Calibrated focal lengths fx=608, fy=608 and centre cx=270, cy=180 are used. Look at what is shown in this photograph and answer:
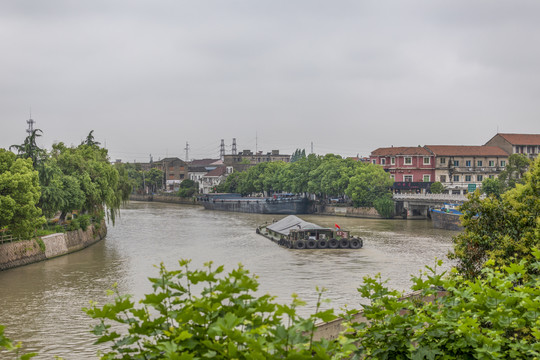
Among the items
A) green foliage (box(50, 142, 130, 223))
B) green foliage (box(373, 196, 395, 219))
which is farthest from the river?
green foliage (box(373, 196, 395, 219))

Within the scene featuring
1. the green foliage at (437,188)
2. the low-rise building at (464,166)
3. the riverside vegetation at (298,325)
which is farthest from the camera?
the low-rise building at (464,166)

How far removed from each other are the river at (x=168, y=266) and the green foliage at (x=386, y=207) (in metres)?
10.6

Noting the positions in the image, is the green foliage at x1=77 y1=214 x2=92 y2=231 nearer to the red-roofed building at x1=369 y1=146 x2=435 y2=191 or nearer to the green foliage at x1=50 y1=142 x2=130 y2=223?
the green foliage at x1=50 y1=142 x2=130 y2=223

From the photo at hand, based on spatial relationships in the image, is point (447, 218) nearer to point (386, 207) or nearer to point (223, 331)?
point (386, 207)

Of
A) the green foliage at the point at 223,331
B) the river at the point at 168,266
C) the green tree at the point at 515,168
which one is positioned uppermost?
the green tree at the point at 515,168

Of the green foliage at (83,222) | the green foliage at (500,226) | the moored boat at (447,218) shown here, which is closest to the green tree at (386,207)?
the moored boat at (447,218)

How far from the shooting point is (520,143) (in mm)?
74000

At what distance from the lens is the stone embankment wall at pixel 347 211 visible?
209 feet

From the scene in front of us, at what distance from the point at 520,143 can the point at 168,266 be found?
188 ft

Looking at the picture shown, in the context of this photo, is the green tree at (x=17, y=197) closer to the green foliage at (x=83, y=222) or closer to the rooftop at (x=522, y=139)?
the green foliage at (x=83, y=222)

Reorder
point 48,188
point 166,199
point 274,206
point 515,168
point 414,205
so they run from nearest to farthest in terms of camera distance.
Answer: point 48,188 → point 515,168 → point 414,205 → point 274,206 → point 166,199

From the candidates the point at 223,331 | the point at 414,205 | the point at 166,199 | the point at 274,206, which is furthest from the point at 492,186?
the point at 223,331

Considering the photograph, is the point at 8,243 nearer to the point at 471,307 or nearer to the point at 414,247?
the point at 414,247

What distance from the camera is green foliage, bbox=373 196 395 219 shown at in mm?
61531
